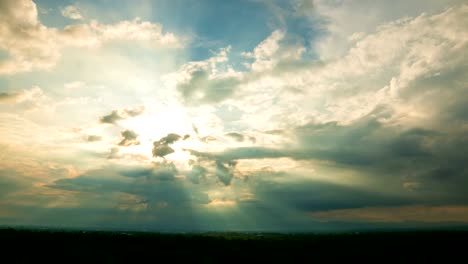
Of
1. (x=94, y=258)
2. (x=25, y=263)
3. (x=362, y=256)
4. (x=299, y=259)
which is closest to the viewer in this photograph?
(x=25, y=263)

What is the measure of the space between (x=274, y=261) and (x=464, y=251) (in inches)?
3373

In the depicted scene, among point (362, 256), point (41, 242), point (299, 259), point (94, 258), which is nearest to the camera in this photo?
point (94, 258)

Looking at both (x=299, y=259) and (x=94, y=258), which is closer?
(x=94, y=258)

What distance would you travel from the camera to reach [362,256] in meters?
127

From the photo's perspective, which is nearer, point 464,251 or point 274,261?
point 274,261

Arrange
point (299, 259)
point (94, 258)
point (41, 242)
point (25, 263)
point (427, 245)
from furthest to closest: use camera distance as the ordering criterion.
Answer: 1. point (427, 245)
2. point (41, 242)
3. point (299, 259)
4. point (94, 258)
5. point (25, 263)

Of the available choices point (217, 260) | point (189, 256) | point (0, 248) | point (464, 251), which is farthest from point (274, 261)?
point (0, 248)

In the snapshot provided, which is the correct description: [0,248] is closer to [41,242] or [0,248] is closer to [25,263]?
[41,242]

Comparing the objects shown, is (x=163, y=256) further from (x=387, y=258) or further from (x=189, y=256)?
(x=387, y=258)

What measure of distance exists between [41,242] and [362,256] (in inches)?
5082

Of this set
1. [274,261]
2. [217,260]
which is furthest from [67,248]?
[274,261]

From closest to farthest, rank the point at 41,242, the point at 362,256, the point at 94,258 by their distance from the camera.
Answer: the point at 94,258, the point at 362,256, the point at 41,242

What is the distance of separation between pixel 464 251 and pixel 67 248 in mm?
160523

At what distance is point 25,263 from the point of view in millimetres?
93562
